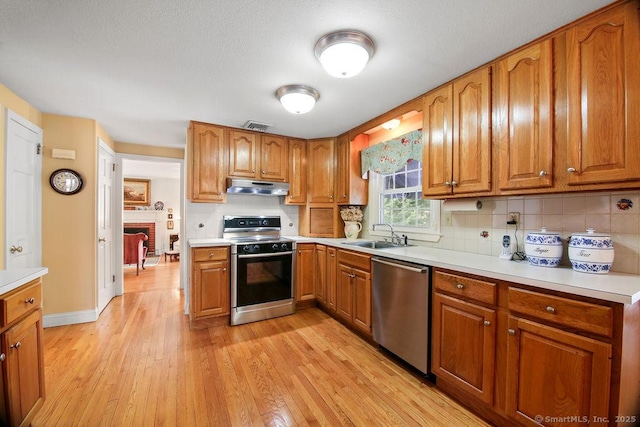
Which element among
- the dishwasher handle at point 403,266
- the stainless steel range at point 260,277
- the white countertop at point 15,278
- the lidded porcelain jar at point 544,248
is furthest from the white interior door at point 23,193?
the lidded porcelain jar at point 544,248

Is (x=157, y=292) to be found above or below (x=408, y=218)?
below

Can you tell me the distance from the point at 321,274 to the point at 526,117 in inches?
98.4

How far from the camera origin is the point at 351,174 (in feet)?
11.4

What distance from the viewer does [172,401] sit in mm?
1745

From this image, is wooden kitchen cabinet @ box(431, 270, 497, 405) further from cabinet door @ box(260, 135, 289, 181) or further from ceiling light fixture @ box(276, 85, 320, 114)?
cabinet door @ box(260, 135, 289, 181)

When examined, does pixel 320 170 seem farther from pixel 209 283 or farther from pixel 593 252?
pixel 593 252

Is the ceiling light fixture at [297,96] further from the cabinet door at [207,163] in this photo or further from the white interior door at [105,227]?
the white interior door at [105,227]

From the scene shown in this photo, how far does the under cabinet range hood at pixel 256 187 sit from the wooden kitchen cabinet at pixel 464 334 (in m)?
2.29

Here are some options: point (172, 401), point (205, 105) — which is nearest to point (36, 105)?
point (205, 105)

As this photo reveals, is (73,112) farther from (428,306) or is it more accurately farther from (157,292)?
(428,306)

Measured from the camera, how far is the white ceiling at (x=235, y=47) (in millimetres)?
1422

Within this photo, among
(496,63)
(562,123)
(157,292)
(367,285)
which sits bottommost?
(157,292)

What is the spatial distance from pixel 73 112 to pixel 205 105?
1.52 m

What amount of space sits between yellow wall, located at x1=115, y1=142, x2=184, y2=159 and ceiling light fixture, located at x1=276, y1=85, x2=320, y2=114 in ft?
9.22
